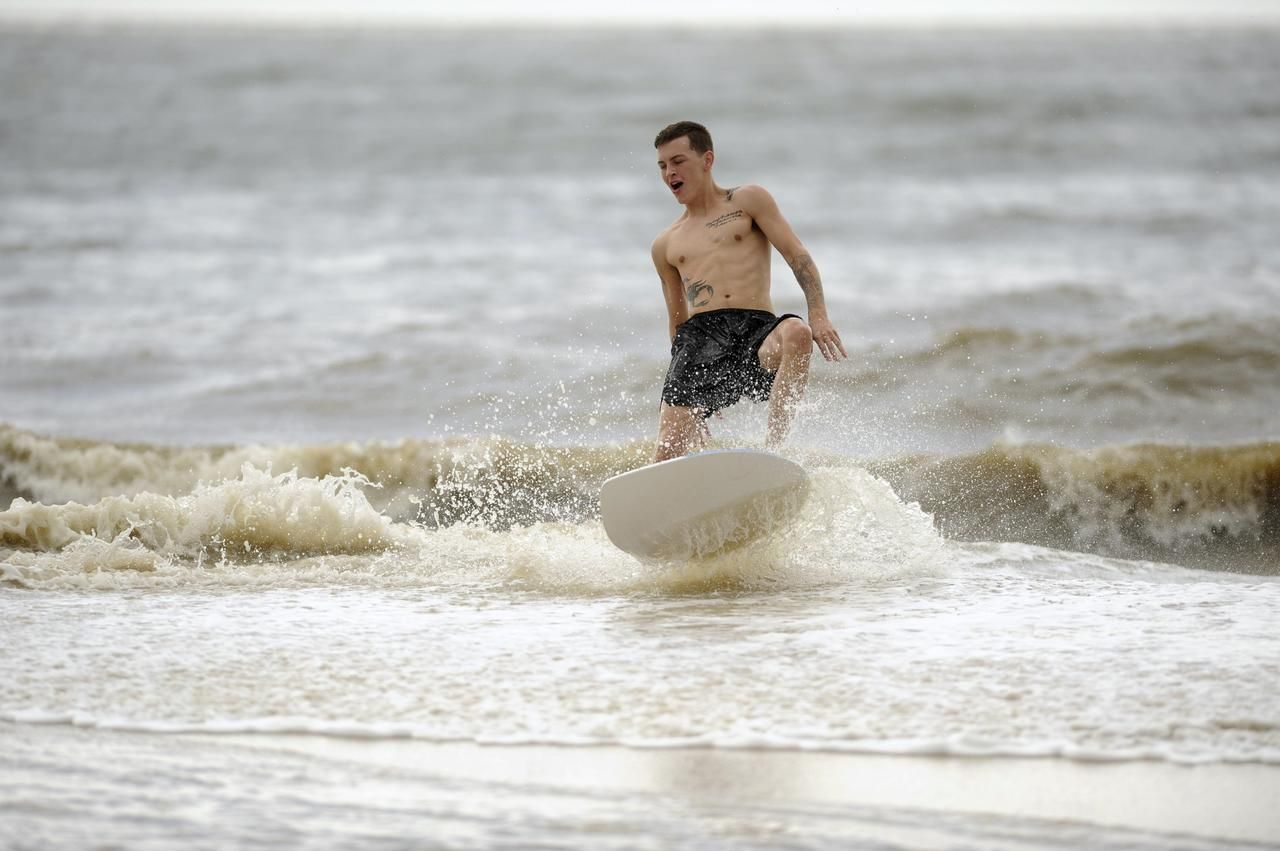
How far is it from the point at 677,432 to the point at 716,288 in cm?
72

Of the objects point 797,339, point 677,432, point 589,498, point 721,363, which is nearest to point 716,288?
point 721,363

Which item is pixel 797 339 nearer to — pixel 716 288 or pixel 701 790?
pixel 716 288

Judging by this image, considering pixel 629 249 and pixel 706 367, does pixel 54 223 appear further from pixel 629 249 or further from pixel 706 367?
pixel 706 367

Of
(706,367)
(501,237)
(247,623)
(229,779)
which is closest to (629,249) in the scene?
(501,237)

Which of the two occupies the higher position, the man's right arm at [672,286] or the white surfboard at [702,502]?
the man's right arm at [672,286]

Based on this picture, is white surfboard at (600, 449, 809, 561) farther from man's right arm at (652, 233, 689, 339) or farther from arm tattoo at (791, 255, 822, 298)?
man's right arm at (652, 233, 689, 339)

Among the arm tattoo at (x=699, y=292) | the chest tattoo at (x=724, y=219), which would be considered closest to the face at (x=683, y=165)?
the chest tattoo at (x=724, y=219)

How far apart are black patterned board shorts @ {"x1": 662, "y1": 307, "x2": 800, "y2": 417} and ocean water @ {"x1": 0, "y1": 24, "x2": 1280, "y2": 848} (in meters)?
0.53

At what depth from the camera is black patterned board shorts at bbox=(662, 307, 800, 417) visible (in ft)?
20.3

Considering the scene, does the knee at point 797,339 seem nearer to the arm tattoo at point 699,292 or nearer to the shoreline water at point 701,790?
the arm tattoo at point 699,292

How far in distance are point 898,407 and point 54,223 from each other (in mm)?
17449

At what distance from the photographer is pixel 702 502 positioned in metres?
5.68

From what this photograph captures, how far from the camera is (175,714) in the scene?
4117mm

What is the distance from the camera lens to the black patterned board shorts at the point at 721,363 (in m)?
6.19
